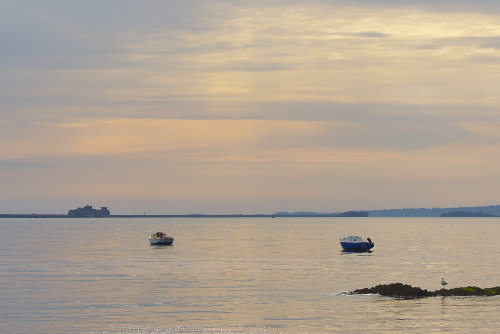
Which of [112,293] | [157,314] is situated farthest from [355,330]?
[112,293]

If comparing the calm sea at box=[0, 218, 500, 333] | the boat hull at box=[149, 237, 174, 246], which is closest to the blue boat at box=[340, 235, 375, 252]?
the calm sea at box=[0, 218, 500, 333]

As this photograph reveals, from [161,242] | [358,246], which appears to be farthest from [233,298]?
[161,242]

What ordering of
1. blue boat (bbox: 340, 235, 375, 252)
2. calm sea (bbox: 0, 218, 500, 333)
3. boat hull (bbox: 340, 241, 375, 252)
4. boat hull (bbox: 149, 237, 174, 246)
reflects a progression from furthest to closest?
1. boat hull (bbox: 149, 237, 174, 246)
2. blue boat (bbox: 340, 235, 375, 252)
3. boat hull (bbox: 340, 241, 375, 252)
4. calm sea (bbox: 0, 218, 500, 333)

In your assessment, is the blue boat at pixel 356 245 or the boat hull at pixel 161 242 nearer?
the blue boat at pixel 356 245

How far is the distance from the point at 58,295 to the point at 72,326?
2097 centimetres

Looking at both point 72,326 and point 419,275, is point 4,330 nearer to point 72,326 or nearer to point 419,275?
point 72,326

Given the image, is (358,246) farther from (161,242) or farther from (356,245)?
(161,242)

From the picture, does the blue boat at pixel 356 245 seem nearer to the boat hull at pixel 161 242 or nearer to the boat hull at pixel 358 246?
the boat hull at pixel 358 246

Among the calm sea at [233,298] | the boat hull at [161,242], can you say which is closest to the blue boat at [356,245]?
the calm sea at [233,298]

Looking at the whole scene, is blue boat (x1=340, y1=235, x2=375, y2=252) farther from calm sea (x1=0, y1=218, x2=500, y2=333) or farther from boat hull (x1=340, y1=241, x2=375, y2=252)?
calm sea (x1=0, y1=218, x2=500, y2=333)

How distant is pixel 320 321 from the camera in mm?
61719

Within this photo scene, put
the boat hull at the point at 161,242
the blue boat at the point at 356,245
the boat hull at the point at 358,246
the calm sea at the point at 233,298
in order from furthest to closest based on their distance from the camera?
1. the boat hull at the point at 161,242
2. the blue boat at the point at 356,245
3. the boat hull at the point at 358,246
4. the calm sea at the point at 233,298

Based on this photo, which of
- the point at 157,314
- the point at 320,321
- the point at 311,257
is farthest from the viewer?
the point at 311,257

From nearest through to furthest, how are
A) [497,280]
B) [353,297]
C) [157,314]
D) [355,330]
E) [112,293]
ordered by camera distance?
[355,330]
[157,314]
[353,297]
[112,293]
[497,280]
